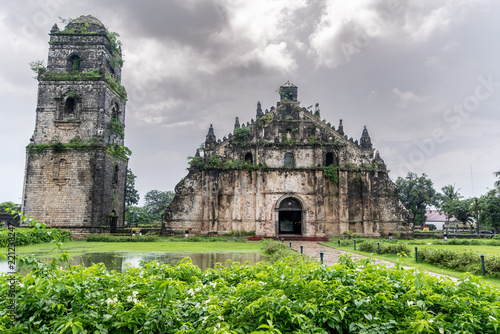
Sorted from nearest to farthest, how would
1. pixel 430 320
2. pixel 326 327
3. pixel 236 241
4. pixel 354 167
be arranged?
pixel 430 320 < pixel 326 327 < pixel 236 241 < pixel 354 167

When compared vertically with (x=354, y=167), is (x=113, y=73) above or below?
above

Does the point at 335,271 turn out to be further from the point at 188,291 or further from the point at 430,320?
the point at 188,291

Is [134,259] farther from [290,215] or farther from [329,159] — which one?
[290,215]

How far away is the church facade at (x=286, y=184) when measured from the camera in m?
29.4

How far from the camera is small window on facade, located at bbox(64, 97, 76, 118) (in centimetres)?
2889

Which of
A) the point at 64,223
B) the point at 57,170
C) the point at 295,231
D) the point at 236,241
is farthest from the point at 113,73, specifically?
the point at 295,231

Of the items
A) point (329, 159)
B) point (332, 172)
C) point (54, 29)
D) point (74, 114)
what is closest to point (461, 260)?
point (332, 172)

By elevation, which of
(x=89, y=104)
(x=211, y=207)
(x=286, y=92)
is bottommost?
(x=211, y=207)

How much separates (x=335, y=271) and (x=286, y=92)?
29012 millimetres

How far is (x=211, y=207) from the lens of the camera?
29.3 m

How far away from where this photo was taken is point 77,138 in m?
28.2

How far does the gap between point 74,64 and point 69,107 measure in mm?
3596

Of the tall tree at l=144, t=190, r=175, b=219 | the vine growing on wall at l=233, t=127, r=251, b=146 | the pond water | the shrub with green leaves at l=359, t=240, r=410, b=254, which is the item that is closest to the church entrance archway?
the vine growing on wall at l=233, t=127, r=251, b=146

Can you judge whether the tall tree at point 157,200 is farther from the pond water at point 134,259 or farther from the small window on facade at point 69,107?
the pond water at point 134,259
